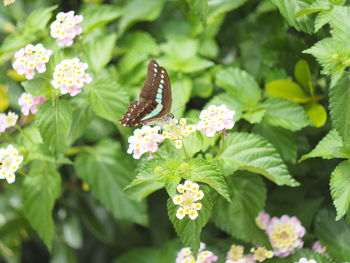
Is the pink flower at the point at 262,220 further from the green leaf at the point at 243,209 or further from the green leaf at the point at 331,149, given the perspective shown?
the green leaf at the point at 331,149

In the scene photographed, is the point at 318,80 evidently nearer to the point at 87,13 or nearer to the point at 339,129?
the point at 339,129

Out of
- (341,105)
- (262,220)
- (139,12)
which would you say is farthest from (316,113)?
(139,12)

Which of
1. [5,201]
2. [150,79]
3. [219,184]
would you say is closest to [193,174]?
[219,184]

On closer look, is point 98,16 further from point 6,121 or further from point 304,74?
point 304,74

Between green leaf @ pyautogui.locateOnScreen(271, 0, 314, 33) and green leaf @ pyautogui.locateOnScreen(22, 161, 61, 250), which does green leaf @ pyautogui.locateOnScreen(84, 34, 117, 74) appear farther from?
green leaf @ pyautogui.locateOnScreen(271, 0, 314, 33)

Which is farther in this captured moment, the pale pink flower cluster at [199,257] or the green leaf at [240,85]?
the green leaf at [240,85]

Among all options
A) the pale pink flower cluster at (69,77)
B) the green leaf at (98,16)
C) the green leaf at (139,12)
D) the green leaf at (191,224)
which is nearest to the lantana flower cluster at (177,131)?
the green leaf at (191,224)
